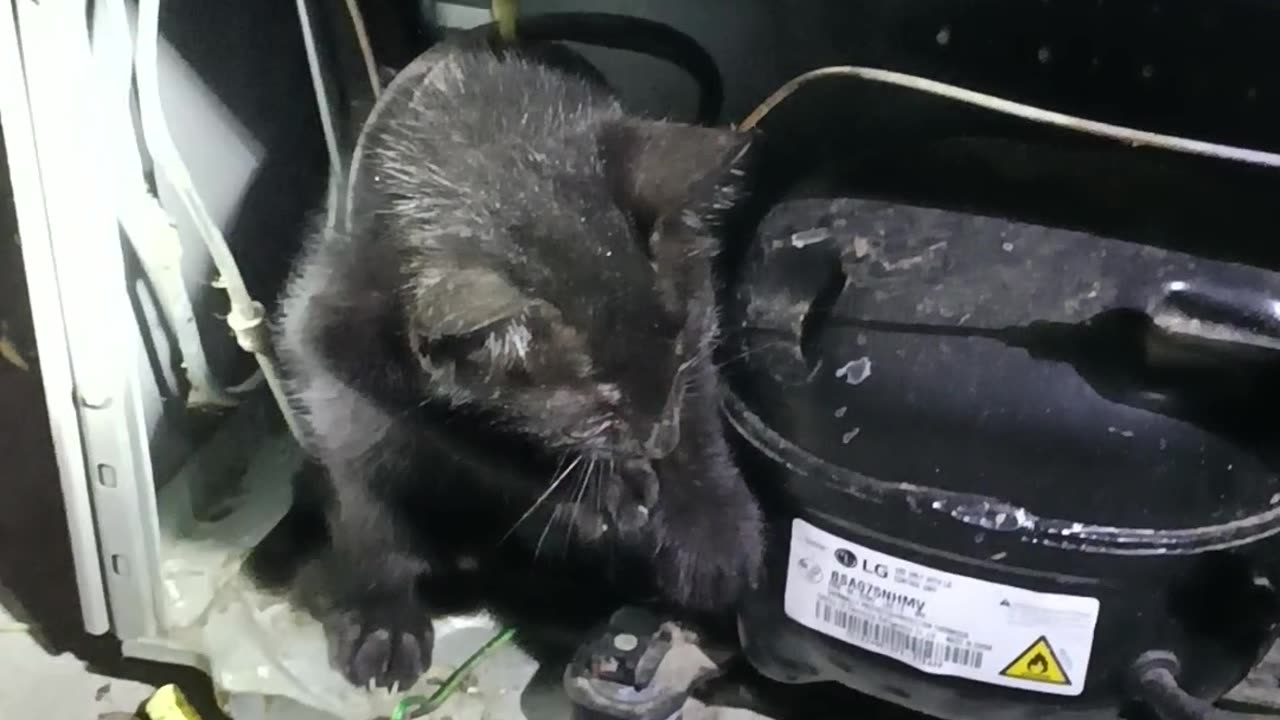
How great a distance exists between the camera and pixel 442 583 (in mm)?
895

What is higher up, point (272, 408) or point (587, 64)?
point (587, 64)

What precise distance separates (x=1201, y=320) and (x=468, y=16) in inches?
25.7

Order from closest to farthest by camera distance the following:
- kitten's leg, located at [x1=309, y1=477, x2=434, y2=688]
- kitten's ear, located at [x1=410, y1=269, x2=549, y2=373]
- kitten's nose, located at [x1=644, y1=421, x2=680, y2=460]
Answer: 1. kitten's ear, located at [x1=410, y1=269, x2=549, y2=373]
2. kitten's nose, located at [x1=644, y1=421, x2=680, y2=460]
3. kitten's leg, located at [x1=309, y1=477, x2=434, y2=688]

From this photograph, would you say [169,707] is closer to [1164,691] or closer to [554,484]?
[554,484]

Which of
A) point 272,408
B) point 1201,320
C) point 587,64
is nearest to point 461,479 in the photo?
point 272,408

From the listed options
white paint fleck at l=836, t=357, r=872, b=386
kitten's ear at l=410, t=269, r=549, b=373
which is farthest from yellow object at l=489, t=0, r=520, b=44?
white paint fleck at l=836, t=357, r=872, b=386

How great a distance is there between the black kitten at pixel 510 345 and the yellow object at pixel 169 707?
0.48 ft

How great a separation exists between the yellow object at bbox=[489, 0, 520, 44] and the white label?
1.37 feet

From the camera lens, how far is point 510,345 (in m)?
0.65

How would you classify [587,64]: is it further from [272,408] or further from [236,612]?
[236,612]

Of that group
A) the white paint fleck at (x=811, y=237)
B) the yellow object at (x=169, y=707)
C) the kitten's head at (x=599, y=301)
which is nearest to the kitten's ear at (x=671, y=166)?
the kitten's head at (x=599, y=301)

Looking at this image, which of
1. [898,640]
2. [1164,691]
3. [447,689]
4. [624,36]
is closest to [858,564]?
[898,640]

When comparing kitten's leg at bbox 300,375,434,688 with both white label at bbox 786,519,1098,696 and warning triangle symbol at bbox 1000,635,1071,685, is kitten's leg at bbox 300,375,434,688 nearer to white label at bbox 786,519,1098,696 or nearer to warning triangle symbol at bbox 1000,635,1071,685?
white label at bbox 786,519,1098,696

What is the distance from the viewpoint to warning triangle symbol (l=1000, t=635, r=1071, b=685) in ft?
2.12
